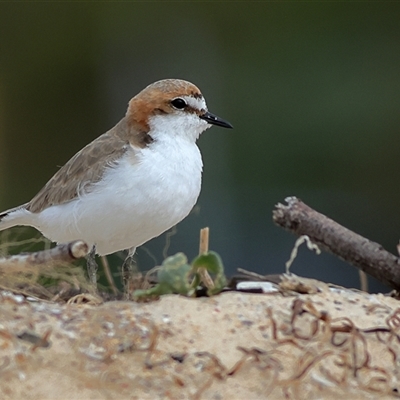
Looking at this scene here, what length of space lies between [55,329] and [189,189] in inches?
56.3

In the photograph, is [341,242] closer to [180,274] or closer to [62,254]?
[180,274]

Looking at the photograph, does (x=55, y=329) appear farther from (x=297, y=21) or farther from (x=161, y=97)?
(x=297, y=21)

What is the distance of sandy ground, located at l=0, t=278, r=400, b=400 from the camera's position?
6.67ft

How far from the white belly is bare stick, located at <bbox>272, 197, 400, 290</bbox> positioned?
538mm

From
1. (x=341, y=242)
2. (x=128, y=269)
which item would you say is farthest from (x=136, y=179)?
(x=341, y=242)

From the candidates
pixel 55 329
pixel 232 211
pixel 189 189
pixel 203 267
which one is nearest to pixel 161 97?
pixel 189 189

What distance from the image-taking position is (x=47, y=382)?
2.01 meters

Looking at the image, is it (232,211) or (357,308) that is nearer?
(357,308)

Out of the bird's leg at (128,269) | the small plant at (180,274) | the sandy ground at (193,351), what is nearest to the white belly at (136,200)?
the bird's leg at (128,269)

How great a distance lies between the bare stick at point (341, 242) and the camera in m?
2.88

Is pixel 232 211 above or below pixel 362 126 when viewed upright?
below

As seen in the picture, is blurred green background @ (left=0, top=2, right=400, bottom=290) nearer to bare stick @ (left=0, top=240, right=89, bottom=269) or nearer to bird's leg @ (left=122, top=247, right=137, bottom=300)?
bird's leg @ (left=122, top=247, right=137, bottom=300)

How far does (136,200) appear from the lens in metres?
3.41

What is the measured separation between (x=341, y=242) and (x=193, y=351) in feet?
3.18
